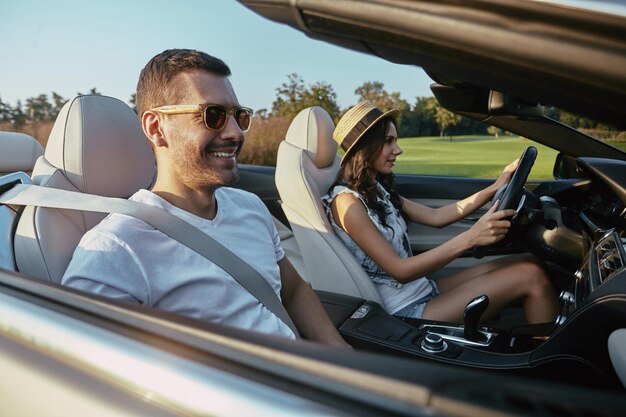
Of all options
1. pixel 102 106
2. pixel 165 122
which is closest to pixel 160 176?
pixel 165 122

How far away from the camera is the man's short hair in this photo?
1.63 metres

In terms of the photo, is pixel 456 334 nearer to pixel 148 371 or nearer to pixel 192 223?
pixel 192 223

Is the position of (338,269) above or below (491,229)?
below

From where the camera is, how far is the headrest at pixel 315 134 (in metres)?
2.76

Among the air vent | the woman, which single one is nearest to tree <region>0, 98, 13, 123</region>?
the woman

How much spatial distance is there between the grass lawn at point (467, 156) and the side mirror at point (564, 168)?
28mm

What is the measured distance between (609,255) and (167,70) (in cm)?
151

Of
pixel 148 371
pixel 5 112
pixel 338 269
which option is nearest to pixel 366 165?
pixel 338 269

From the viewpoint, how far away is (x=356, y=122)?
8.52 feet

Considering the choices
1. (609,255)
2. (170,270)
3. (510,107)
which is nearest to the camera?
(170,270)

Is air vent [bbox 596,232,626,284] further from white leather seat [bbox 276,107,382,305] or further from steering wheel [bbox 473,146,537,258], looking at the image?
white leather seat [bbox 276,107,382,305]

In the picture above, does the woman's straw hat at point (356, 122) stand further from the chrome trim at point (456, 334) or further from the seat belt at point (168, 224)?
the seat belt at point (168, 224)

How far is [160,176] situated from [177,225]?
246 mm

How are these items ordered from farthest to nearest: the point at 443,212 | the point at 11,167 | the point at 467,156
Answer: the point at 11,167 → the point at 467,156 → the point at 443,212
